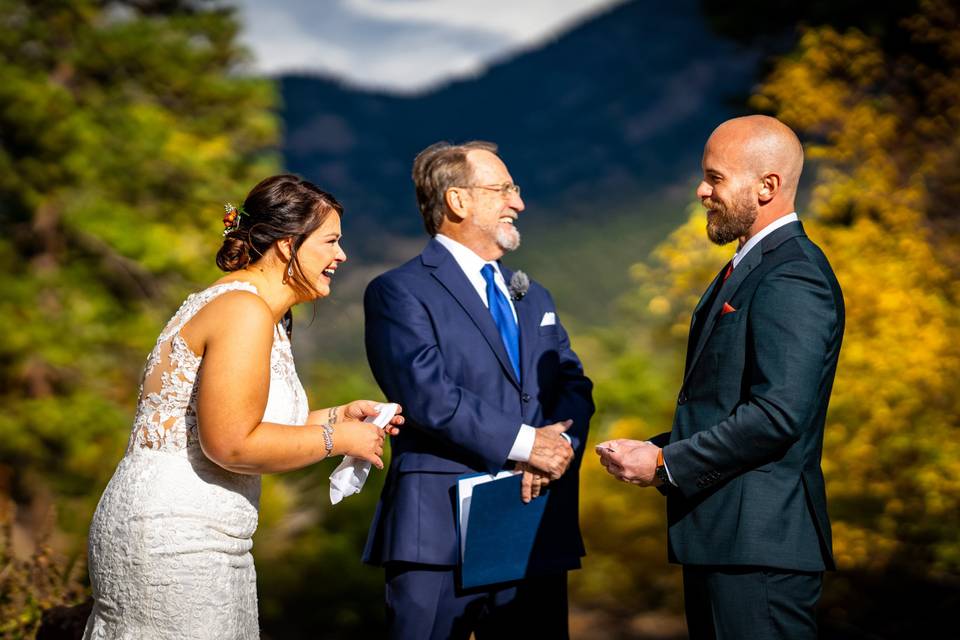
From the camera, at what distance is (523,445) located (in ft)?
9.61

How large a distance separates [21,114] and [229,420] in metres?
8.42

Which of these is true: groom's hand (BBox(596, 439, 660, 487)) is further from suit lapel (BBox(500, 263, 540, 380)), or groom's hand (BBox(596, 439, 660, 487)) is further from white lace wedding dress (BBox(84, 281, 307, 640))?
white lace wedding dress (BBox(84, 281, 307, 640))

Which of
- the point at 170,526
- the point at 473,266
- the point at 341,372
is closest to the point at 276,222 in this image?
the point at 170,526

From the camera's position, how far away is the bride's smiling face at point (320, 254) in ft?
7.86

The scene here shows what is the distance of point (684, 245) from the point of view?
22.4 ft

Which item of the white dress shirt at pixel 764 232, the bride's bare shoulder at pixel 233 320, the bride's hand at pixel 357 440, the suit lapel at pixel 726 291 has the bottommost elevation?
the bride's hand at pixel 357 440

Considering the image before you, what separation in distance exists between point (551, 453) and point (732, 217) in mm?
997

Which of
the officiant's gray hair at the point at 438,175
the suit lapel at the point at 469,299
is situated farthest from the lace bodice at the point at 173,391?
the officiant's gray hair at the point at 438,175

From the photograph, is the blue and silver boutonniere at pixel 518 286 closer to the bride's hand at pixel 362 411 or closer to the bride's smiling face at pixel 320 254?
the bride's hand at pixel 362 411

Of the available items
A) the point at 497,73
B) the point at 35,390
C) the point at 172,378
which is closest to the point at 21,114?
the point at 35,390

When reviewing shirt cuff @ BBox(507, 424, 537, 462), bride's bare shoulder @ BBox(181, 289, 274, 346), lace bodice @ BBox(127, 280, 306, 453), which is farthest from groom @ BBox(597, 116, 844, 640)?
lace bodice @ BBox(127, 280, 306, 453)

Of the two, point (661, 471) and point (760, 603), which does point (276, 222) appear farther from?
point (760, 603)

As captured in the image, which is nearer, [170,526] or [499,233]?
[170,526]

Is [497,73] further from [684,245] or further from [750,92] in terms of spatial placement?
[684,245]
